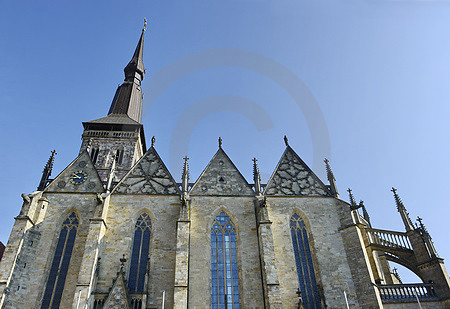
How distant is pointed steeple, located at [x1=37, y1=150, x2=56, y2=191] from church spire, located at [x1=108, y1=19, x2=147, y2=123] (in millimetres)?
11834

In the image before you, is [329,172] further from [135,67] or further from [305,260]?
[135,67]

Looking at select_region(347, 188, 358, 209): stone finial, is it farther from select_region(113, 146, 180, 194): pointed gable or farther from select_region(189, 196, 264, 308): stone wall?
select_region(113, 146, 180, 194): pointed gable

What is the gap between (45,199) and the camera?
60.6 ft

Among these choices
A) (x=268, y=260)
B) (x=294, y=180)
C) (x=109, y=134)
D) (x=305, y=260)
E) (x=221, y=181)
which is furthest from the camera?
(x=109, y=134)

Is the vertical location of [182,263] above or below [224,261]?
below

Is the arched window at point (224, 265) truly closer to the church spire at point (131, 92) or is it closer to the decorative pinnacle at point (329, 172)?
the decorative pinnacle at point (329, 172)

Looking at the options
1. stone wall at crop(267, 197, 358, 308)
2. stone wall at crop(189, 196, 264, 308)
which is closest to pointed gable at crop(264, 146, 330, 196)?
stone wall at crop(267, 197, 358, 308)

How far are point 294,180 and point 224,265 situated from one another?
23.7 ft

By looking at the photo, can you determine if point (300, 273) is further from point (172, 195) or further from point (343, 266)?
point (172, 195)

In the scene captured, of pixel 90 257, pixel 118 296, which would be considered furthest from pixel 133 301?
pixel 90 257

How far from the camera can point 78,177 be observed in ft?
66.1

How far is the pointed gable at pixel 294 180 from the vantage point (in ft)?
67.2

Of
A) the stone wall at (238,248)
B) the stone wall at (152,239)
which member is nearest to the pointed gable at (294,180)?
the stone wall at (238,248)

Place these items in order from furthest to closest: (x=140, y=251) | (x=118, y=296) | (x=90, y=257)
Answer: (x=140, y=251) < (x=90, y=257) < (x=118, y=296)
